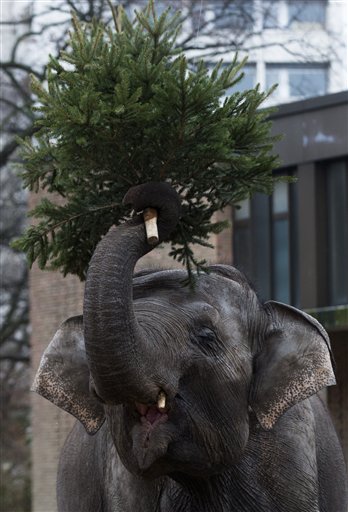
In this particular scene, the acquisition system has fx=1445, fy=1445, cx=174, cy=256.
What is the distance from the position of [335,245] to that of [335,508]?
11.2 metres

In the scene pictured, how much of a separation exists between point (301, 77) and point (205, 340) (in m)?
14.4

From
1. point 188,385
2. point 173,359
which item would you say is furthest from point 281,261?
point 173,359

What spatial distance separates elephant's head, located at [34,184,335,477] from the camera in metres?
5.81

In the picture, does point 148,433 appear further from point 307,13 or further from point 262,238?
point 307,13

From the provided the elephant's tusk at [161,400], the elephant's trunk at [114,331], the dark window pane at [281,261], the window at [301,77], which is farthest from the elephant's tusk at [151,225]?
the window at [301,77]

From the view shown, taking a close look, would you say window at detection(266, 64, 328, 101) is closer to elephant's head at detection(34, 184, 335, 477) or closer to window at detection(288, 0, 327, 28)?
window at detection(288, 0, 327, 28)

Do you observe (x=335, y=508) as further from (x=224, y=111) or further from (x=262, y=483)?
(x=224, y=111)

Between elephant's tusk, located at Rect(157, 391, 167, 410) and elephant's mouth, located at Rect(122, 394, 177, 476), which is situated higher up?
elephant's tusk, located at Rect(157, 391, 167, 410)

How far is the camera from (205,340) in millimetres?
6496

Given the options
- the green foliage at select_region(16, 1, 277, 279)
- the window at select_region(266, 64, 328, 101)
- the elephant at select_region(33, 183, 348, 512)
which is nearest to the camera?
the elephant at select_region(33, 183, 348, 512)

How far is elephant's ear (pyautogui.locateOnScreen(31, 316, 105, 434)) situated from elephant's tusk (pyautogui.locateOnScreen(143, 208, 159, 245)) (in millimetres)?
957

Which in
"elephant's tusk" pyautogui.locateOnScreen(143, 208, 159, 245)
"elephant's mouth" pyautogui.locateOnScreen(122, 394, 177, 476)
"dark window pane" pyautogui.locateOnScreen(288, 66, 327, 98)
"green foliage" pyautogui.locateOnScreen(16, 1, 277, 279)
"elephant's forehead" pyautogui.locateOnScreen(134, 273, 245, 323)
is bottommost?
"elephant's mouth" pyautogui.locateOnScreen(122, 394, 177, 476)

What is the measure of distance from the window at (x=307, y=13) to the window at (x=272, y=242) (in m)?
3.14

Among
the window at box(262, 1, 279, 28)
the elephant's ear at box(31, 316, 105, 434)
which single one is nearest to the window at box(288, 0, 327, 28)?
the window at box(262, 1, 279, 28)
